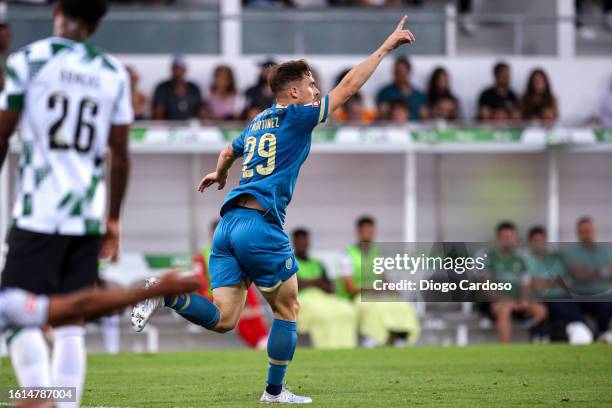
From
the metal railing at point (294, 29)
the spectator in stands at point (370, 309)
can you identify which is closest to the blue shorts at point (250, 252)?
the spectator in stands at point (370, 309)

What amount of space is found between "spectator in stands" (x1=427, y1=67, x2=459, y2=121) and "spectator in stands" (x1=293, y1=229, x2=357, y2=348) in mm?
3141

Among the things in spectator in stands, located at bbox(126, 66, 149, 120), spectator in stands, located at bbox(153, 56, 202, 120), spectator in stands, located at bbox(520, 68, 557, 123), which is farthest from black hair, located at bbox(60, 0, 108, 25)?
spectator in stands, located at bbox(520, 68, 557, 123)

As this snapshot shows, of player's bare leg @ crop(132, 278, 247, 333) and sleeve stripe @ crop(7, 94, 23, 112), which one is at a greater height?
sleeve stripe @ crop(7, 94, 23, 112)

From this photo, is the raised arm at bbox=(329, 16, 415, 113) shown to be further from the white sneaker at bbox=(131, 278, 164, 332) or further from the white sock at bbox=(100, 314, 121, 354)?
the white sock at bbox=(100, 314, 121, 354)

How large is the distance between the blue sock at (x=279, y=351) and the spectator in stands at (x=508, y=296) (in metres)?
9.55

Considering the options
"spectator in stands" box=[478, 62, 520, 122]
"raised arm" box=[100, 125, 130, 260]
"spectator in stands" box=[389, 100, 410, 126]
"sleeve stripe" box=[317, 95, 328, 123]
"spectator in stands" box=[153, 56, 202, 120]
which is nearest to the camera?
"raised arm" box=[100, 125, 130, 260]

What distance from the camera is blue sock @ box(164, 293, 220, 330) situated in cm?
849

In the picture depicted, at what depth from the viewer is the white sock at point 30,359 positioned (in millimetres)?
5945

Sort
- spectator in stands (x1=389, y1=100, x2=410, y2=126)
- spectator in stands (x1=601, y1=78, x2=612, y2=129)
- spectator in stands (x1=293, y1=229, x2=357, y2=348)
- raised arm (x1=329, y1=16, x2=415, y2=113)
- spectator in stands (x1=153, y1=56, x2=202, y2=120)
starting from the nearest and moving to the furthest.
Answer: raised arm (x1=329, y1=16, x2=415, y2=113), spectator in stands (x1=293, y1=229, x2=357, y2=348), spectator in stands (x1=153, y1=56, x2=202, y2=120), spectator in stands (x1=389, y1=100, x2=410, y2=126), spectator in stands (x1=601, y1=78, x2=612, y2=129)

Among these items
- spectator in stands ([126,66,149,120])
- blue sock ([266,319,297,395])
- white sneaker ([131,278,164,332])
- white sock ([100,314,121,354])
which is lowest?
white sock ([100,314,121,354])

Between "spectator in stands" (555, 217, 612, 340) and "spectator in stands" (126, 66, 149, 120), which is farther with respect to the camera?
"spectator in stands" (126, 66, 149, 120)

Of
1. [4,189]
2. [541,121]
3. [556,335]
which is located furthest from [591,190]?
[4,189]

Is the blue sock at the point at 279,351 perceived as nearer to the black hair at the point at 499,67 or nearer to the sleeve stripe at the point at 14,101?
the sleeve stripe at the point at 14,101

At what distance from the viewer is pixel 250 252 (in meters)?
8.49
